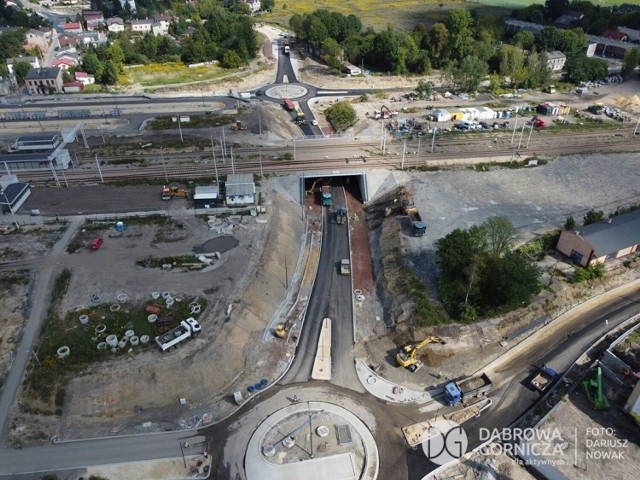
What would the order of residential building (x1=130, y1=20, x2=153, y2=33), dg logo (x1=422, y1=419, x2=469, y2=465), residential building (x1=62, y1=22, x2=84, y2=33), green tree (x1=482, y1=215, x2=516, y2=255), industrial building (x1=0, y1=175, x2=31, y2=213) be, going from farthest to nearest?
residential building (x1=62, y1=22, x2=84, y2=33) < residential building (x1=130, y1=20, x2=153, y2=33) < industrial building (x1=0, y1=175, x2=31, y2=213) < green tree (x1=482, y1=215, x2=516, y2=255) < dg logo (x1=422, y1=419, x2=469, y2=465)

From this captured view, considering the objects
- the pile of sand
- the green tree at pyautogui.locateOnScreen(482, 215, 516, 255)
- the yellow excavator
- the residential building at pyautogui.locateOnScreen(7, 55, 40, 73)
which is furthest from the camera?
the residential building at pyautogui.locateOnScreen(7, 55, 40, 73)

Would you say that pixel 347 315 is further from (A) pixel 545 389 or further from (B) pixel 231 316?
(A) pixel 545 389

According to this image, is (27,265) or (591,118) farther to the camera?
(591,118)

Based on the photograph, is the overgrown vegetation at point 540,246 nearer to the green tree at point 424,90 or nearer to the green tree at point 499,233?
the green tree at point 499,233

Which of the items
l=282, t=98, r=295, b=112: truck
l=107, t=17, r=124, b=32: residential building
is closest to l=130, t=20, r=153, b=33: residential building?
l=107, t=17, r=124, b=32: residential building

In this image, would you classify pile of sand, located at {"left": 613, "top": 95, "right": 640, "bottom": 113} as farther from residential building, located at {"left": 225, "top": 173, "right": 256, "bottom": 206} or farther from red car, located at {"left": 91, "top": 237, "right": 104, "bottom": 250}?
red car, located at {"left": 91, "top": 237, "right": 104, "bottom": 250}

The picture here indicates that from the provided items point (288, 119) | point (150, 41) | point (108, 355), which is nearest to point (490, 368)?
point (108, 355)

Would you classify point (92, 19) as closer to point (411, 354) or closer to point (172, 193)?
point (172, 193)

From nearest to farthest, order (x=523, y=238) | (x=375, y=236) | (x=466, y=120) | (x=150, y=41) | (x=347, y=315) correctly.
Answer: (x=347, y=315) < (x=523, y=238) < (x=375, y=236) < (x=466, y=120) < (x=150, y=41)
